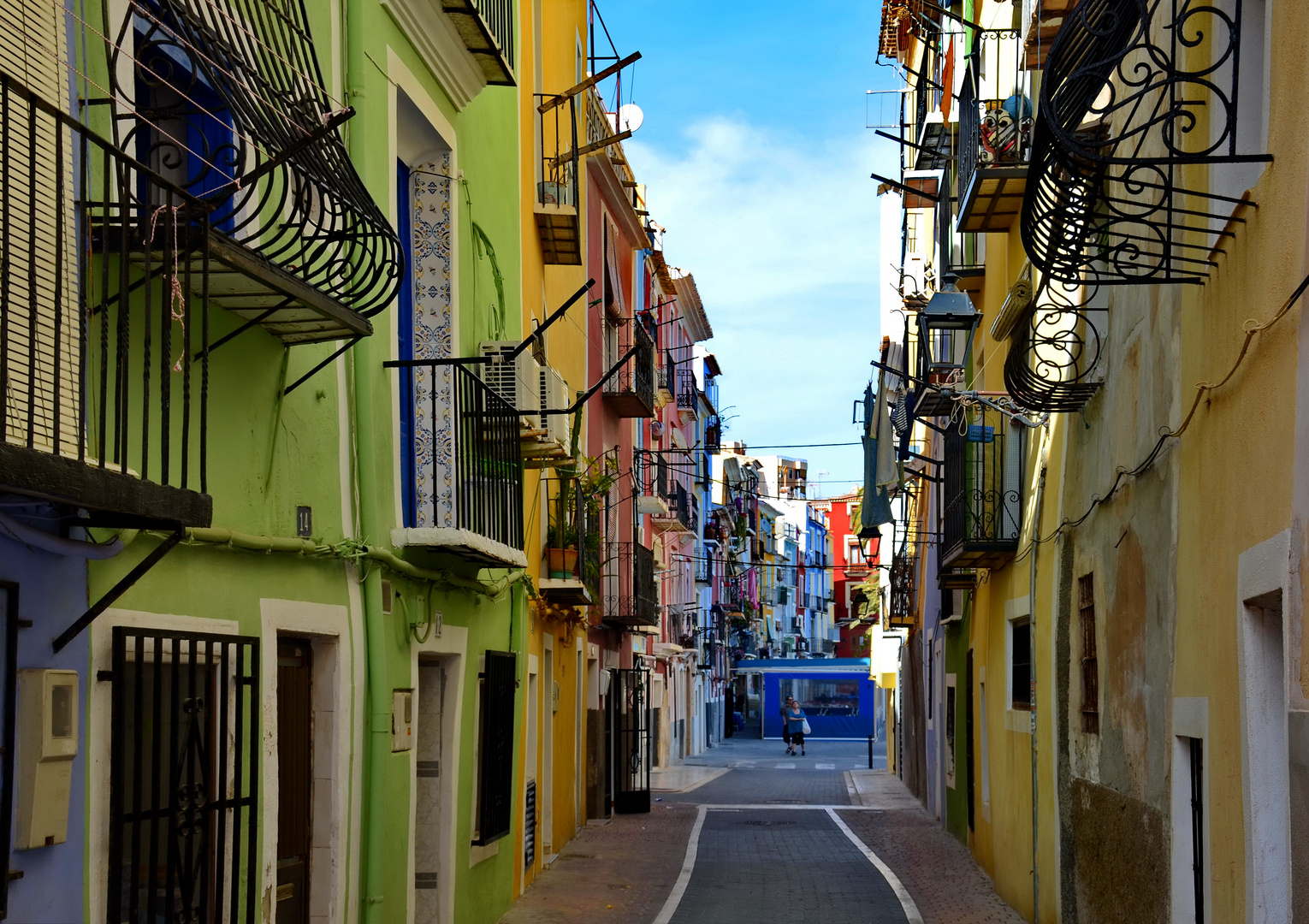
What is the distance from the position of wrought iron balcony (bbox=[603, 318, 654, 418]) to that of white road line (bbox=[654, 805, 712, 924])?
7.16 m

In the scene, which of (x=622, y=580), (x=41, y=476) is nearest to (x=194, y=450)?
(x=41, y=476)

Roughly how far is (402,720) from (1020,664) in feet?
25.5

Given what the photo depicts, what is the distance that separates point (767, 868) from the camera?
1720cm

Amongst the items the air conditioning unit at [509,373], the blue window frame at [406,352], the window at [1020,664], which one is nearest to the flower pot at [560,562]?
the air conditioning unit at [509,373]

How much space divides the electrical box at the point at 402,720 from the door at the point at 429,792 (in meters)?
0.93

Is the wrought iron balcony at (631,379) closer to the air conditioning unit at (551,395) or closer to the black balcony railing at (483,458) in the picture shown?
the air conditioning unit at (551,395)

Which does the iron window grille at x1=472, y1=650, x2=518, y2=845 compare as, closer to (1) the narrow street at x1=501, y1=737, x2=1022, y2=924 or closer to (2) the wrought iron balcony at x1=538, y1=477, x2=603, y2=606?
(1) the narrow street at x1=501, y1=737, x2=1022, y2=924

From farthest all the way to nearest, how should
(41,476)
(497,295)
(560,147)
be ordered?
(560,147)
(497,295)
(41,476)

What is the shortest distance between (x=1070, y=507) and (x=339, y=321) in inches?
261

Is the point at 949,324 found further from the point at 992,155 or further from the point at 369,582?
the point at 369,582

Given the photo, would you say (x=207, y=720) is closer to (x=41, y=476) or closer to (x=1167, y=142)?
(x=41, y=476)

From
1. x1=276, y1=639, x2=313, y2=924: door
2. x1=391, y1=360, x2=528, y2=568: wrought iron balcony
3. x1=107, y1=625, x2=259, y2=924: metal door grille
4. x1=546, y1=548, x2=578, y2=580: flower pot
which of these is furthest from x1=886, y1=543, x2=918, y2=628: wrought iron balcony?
x1=107, y1=625, x2=259, y2=924: metal door grille

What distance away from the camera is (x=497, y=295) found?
42.6ft

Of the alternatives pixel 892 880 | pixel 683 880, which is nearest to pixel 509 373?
pixel 683 880
